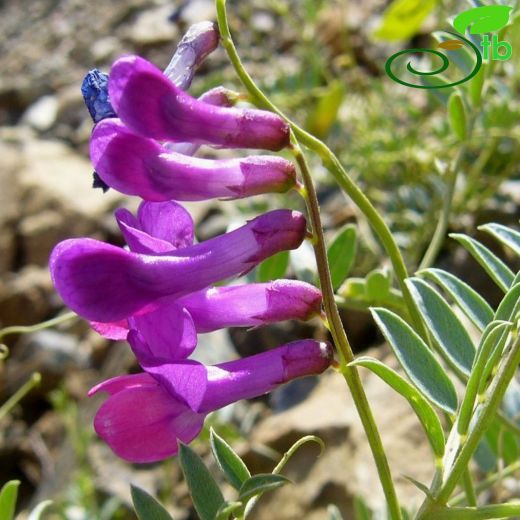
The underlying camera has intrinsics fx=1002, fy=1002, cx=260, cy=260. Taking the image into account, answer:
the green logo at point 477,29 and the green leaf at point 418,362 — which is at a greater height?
the green logo at point 477,29

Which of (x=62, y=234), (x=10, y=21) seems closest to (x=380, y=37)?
(x=62, y=234)

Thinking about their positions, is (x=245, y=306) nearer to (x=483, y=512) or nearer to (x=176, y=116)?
(x=176, y=116)

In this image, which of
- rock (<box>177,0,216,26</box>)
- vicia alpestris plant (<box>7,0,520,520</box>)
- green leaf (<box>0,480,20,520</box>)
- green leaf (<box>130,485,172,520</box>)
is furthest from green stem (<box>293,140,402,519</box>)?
rock (<box>177,0,216,26</box>)

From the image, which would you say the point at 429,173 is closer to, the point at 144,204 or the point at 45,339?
the point at 45,339

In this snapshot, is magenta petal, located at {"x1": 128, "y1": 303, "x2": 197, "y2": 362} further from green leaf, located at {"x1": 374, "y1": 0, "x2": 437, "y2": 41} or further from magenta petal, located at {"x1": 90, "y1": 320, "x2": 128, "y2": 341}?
green leaf, located at {"x1": 374, "y1": 0, "x2": 437, "y2": 41}

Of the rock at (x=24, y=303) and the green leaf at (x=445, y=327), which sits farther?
the rock at (x=24, y=303)

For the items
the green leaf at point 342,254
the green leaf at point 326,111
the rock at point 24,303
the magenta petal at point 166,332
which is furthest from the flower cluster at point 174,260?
the rock at point 24,303

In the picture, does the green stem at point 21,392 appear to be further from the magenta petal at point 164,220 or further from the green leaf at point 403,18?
the green leaf at point 403,18
